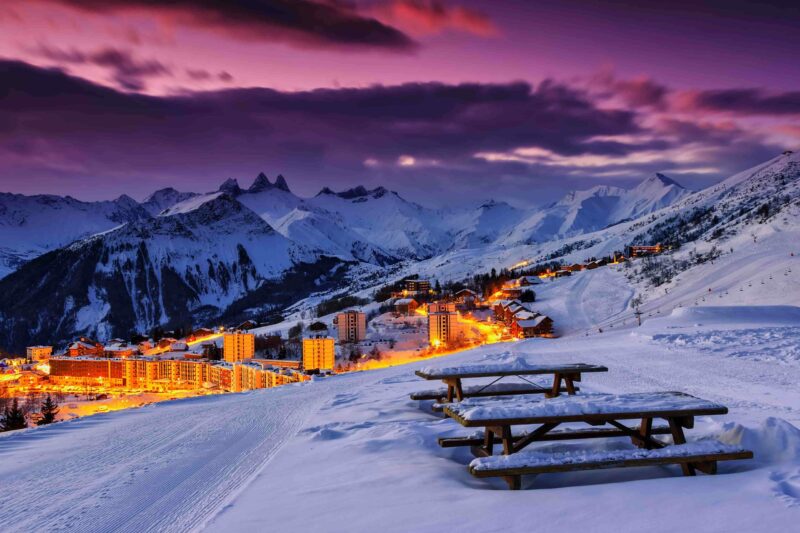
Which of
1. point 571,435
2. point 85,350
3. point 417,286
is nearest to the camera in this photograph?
point 571,435

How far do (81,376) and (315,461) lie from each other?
365 ft

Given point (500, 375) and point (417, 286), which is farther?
point (417, 286)

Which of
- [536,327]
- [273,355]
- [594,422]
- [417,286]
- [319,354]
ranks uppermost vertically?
[417,286]

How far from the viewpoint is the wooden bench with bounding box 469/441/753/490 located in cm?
607

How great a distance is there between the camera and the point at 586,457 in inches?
249

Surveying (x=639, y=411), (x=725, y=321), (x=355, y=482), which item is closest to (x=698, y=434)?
(x=639, y=411)

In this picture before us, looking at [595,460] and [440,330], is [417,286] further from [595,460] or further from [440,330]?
[595,460]

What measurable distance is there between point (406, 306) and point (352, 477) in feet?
391

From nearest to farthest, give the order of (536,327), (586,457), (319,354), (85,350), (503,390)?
(586,457) < (503,390) < (536,327) < (319,354) < (85,350)

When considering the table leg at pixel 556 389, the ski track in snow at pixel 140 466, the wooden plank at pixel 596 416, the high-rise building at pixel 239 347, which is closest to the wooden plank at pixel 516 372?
the table leg at pixel 556 389

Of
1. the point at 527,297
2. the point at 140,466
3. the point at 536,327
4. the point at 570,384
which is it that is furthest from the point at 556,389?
the point at 527,297

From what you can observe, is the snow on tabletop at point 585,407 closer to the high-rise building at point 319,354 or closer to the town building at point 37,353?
the high-rise building at point 319,354

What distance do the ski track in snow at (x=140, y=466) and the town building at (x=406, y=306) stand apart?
107707mm

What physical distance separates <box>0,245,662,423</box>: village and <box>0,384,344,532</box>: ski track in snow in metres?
41.3
